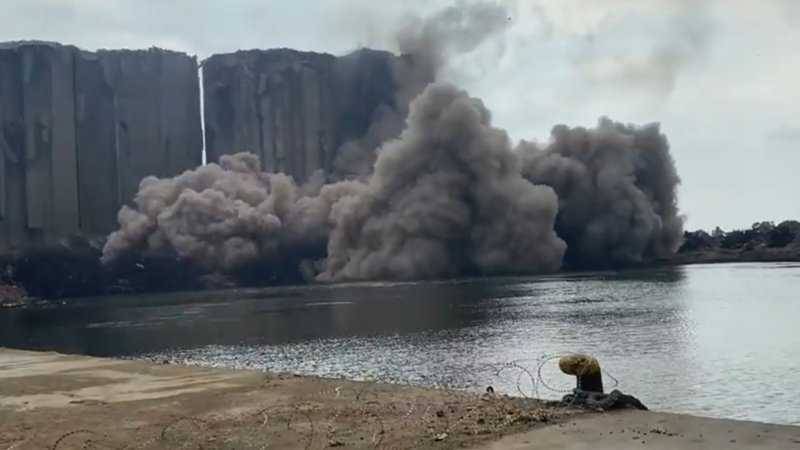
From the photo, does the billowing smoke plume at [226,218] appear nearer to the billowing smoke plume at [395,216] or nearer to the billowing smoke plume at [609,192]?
the billowing smoke plume at [395,216]

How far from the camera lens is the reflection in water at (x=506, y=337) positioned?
67.3 ft

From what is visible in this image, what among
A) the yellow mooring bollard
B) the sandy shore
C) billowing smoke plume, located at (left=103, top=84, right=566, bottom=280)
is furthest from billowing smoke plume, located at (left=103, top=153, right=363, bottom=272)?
the yellow mooring bollard

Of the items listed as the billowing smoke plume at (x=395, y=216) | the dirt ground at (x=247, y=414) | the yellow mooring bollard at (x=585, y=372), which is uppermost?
the billowing smoke plume at (x=395, y=216)

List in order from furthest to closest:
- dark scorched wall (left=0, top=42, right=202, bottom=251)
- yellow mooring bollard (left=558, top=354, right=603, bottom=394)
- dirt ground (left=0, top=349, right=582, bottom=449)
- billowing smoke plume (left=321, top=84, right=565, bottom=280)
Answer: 1. dark scorched wall (left=0, top=42, right=202, bottom=251)
2. billowing smoke plume (left=321, top=84, right=565, bottom=280)
3. yellow mooring bollard (left=558, top=354, right=603, bottom=394)
4. dirt ground (left=0, top=349, right=582, bottom=449)

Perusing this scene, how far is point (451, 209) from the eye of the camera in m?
98.2

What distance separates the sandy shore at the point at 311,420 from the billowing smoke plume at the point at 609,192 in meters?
89.3

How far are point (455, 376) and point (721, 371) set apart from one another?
618 cm

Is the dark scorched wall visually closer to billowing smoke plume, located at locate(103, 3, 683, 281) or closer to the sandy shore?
billowing smoke plume, located at locate(103, 3, 683, 281)

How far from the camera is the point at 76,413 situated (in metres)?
14.0

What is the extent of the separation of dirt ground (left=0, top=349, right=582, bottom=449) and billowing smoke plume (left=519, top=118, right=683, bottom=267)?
8898 cm

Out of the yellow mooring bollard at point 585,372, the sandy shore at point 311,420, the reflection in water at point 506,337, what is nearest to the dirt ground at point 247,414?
the sandy shore at point 311,420

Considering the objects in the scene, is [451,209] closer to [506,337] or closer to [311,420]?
[506,337]

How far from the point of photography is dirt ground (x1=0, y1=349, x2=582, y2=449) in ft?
36.4

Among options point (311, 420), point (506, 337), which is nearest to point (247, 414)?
point (311, 420)
